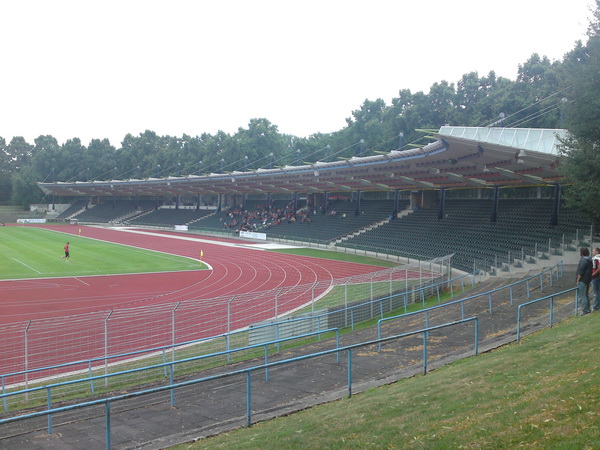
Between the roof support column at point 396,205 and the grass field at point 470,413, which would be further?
the roof support column at point 396,205

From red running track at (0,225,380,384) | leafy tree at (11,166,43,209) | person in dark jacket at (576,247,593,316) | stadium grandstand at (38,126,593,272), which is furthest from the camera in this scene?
leafy tree at (11,166,43,209)

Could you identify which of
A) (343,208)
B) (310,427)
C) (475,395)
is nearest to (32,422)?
(310,427)

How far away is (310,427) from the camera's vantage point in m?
7.15

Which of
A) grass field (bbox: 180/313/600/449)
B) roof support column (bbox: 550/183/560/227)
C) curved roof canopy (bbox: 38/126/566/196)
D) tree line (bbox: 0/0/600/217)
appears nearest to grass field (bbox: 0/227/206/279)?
curved roof canopy (bbox: 38/126/566/196)

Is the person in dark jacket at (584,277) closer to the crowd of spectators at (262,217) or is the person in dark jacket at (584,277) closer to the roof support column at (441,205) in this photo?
the roof support column at (441,205)

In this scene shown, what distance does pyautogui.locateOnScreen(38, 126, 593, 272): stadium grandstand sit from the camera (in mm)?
28995

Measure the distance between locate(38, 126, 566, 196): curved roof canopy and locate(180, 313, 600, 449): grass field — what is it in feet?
58.9

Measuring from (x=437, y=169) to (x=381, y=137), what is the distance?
37.1 metres

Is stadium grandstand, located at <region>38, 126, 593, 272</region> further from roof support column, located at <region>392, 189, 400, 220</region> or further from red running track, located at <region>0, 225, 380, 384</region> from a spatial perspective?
red running track, located at <region>0, 225, 380, 384</region>

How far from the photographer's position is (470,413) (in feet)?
21.8

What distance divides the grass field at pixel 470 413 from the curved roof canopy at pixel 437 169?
707 inches

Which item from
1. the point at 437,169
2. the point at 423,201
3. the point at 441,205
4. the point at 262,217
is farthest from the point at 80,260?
the point at 262,217

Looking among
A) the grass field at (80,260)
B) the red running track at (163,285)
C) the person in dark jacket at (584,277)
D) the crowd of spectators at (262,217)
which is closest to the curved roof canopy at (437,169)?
the crowd of spectators at (262,217)

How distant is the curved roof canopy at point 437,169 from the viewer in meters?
25.8
